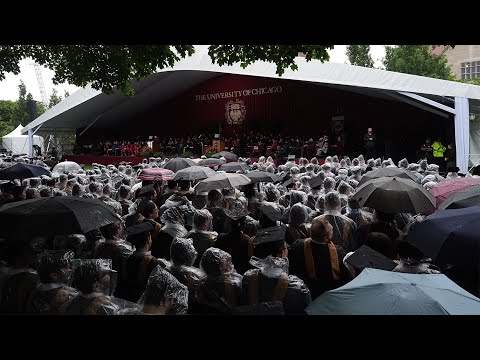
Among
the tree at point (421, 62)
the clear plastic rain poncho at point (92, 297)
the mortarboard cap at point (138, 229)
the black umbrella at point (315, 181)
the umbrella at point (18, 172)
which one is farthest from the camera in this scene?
the tree at point (421, 62)

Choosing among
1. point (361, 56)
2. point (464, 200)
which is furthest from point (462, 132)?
point (361, 56)

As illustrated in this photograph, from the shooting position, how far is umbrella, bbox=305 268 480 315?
2201 mm

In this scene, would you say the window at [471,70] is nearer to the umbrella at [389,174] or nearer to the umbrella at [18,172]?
the umbrella at [389,174]

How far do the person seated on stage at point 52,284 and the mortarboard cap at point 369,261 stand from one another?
6.03 feet

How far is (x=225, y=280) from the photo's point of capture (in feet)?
10.9

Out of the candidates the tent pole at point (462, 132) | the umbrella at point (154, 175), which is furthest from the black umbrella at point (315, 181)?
the tent pole at point (462, 132)

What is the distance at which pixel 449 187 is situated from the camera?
6.12 metres

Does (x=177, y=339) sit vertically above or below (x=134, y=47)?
below

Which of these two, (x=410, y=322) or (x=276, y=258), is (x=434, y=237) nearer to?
(x=276, y=258)

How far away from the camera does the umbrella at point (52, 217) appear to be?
4.04m

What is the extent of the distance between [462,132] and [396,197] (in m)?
12.3

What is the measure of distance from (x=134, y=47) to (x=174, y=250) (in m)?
4.96

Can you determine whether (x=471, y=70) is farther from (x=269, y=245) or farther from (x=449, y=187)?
(x=269, y=245)

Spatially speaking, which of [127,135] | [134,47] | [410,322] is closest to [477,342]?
[410,322]
